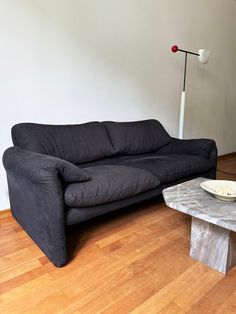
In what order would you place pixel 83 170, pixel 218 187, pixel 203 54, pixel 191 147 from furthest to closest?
pixel 203 54 < pixel 191 147 < pixel 83 170 < pixel 218 187

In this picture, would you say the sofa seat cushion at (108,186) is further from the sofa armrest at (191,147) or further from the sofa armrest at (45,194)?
the sofa armrest at (191,147)

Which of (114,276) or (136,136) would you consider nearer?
(114,276)

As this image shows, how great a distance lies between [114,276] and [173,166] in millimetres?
1148

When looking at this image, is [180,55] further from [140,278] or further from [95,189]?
Result: [140,278]

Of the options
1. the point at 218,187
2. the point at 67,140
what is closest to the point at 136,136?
the point at 67,140

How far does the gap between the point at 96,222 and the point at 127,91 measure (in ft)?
5.35

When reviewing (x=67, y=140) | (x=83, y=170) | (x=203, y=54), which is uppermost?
(x=203, y=54)

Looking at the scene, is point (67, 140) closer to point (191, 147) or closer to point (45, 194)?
point (45, 194)

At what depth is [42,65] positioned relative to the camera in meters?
2.33

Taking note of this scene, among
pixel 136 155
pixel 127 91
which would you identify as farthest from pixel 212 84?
pixel 136 155

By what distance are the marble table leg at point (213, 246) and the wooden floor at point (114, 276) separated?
5cm

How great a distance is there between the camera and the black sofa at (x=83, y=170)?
1531 mm

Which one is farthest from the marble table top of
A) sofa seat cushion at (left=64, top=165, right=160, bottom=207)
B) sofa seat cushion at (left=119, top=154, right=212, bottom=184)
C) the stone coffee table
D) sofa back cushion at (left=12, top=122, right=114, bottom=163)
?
sofa back cushion at (left=12, top=122, right=114, bottom=163)

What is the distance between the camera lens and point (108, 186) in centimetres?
175
